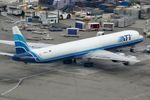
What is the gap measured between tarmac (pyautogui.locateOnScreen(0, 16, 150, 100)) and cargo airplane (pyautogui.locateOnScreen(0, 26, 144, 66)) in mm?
1913

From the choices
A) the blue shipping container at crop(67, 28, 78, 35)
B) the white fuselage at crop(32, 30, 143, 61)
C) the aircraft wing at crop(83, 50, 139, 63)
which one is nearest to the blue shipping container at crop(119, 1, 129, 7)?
the blue shipping container at crop(67, 28, 78, 35)

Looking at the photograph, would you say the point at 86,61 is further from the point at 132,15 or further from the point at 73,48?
the point at 132,15

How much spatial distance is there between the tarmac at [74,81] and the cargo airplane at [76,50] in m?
1.91

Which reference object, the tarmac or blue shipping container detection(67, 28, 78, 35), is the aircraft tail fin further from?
blue shipping container detection(67, 28, 78, 35)

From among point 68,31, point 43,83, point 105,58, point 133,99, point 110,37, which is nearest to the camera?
point 133,99

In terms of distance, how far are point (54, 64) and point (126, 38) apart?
1468 centimetres

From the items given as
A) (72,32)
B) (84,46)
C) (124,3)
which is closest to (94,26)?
(72,32)

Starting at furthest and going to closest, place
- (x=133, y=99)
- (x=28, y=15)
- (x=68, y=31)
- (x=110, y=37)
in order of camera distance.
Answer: (x=28, y=15) → (x=68, y=31) → (x=110, y=37) → (x=133, y=99)

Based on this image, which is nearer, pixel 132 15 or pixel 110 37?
pixel 110 37

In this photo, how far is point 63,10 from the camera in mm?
149125

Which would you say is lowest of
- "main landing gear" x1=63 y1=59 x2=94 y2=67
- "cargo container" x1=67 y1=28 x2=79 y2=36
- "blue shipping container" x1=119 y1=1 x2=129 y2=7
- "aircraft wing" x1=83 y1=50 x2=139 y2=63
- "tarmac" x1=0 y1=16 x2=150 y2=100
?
"tarmac" x1=0 y1=16 x2=150 y2=100

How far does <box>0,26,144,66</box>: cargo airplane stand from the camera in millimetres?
76312

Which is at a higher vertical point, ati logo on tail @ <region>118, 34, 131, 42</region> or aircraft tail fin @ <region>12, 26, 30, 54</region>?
aircraft tail fin @ <region>12, 26, 30, 54</region>

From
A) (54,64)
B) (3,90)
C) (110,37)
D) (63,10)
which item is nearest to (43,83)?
(3,90)
